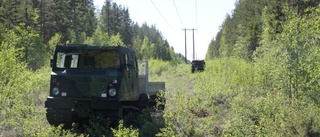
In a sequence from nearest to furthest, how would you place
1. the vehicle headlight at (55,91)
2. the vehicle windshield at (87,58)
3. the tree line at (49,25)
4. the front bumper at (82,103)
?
the front bumper at (82,103) → the vehicle headlight at (55,91) → the vehicle windshield at (87,58) → the tree line at (49,25)

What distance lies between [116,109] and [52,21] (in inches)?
1771

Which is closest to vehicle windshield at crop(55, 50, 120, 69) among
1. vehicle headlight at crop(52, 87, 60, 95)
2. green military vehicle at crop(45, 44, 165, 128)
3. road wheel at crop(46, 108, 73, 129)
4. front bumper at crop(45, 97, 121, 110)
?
green military vehicle at crop(45, 44, 165, 128)

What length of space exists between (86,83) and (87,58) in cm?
82

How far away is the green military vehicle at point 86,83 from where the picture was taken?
31.4ft

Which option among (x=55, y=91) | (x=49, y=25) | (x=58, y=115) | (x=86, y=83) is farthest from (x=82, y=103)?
(x=49, y=25)

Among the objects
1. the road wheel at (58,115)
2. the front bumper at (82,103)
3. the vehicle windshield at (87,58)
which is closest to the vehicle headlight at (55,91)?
the front bumper at (82,103)

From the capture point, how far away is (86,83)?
9695 mm

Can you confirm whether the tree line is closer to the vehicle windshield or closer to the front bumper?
the vehicle windshield

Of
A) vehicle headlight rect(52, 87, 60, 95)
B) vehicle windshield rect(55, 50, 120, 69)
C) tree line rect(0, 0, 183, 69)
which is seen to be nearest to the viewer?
vehicle headlight rect(52, 87, 60, 95)

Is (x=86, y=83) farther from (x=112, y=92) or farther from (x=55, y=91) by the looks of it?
(x=55, y=91)

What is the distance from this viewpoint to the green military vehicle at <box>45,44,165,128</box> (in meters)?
9.56

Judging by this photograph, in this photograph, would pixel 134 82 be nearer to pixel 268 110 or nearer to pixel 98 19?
pixel 268 110

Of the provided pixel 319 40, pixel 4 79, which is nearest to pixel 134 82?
pixel 4 79

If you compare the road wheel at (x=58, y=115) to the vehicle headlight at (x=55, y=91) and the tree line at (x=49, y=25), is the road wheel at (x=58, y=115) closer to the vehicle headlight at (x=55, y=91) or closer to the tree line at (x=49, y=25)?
the vehicle headlight at (x=55, y=91)
